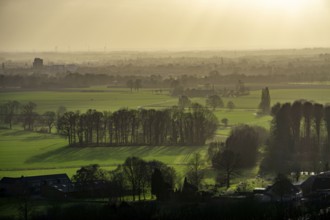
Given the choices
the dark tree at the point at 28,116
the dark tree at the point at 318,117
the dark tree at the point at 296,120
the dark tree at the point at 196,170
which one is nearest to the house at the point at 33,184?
the dark tree at the point at 196,170

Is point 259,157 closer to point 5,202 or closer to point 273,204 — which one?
point 273,204

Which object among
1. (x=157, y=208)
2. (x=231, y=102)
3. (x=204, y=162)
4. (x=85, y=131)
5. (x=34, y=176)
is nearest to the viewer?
(x=157, y=208)

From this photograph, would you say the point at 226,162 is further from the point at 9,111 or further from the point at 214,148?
the point at 9,111

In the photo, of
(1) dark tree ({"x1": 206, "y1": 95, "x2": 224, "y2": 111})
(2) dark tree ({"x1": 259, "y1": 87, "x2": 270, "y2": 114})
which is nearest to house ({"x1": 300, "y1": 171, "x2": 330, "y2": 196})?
(2) dark tree ({"x1": 259, "y1": 87, "x2": 270, "y2": 114})

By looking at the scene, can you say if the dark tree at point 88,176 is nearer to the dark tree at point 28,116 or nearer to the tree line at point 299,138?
the tree line at point 299,138

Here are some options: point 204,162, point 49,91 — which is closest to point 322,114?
point 204,162

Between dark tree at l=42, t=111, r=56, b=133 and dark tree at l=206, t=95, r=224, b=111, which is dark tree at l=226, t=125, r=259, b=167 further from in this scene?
dark tree at l=206, t=95, r=224, b=111

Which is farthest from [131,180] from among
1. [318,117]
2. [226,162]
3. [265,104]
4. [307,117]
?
[265,104]
